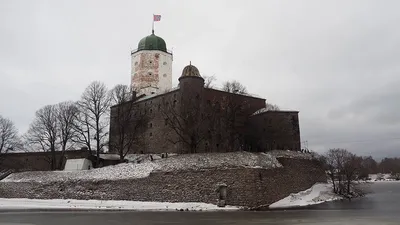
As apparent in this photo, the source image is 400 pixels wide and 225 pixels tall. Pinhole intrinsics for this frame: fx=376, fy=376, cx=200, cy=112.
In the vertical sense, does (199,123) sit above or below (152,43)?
below

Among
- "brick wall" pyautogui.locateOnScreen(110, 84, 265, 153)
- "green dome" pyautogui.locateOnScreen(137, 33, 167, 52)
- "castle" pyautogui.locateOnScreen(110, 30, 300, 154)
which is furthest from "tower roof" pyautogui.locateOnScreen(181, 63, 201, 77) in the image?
"green dome" pyautogui.locateOnScreen(137, 33, 167, 52)

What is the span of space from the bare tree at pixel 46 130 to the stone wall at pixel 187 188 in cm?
1548

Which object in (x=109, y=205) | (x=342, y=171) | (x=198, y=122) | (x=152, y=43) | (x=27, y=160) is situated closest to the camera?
(x=109, y=205)

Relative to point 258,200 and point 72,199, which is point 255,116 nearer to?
point 258,200

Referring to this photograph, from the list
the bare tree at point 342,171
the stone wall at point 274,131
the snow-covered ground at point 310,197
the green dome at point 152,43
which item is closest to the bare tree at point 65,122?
the green dome at point 152,43

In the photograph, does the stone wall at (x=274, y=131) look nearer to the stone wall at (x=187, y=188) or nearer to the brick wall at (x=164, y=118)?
the brick wall at (x=164, y=118)

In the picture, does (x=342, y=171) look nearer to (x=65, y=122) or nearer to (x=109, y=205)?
(x=109, y=205)

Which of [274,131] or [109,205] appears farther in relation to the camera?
[274,131]

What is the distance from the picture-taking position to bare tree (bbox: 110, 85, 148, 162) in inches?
2039

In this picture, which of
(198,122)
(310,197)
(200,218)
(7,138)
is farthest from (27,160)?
(200,218)

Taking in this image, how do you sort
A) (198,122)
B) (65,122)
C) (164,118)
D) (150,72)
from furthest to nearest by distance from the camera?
(150,72), (65,122), (164,118), (198,122)

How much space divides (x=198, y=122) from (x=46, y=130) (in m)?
27.3

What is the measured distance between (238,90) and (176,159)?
2104cm

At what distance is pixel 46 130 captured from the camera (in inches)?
2336
